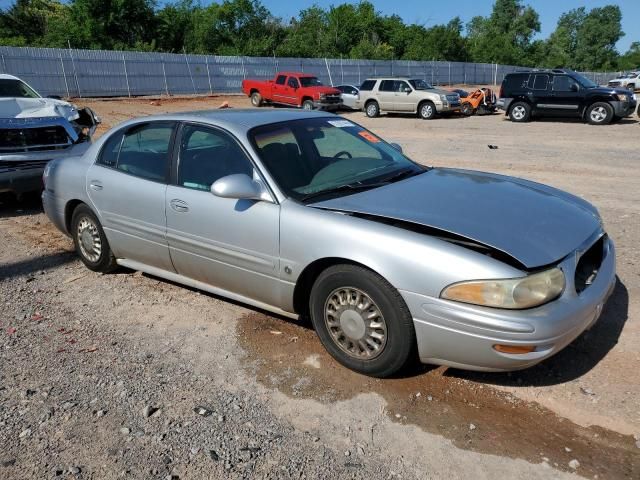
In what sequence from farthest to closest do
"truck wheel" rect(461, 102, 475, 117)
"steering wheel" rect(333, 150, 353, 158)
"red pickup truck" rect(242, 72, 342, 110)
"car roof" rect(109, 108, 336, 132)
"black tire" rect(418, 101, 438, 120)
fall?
"red pickup truck" rect(242, 72, 342, 110) → "truck wheel" rect(461, 102, 475, 117) → "black tire" rect(418, 101, 438, 120) → "steering wheel" rect(333, 150, 353, 158) → "car roof" rect(109, 108, 336, 132)

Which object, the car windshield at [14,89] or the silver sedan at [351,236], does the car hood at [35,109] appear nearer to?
the car windshield at [14,89]

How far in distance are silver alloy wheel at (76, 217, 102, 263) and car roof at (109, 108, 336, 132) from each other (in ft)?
3.62

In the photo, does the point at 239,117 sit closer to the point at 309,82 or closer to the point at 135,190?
the point at 135,190

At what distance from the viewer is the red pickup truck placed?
83.0 ft

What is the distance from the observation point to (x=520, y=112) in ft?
66.6

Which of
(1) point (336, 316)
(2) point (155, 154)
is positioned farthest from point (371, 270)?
(2) point (155, 154)

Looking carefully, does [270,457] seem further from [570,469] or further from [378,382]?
[570,469]

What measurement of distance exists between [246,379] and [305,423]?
609 mm

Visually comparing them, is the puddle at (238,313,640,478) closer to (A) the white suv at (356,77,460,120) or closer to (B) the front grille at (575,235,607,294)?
(B) the front grille at (575,235,607,294)

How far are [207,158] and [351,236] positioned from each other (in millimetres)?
1464

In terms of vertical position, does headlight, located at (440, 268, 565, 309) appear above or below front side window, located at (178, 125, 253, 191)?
below

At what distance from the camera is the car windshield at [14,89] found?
980 cm

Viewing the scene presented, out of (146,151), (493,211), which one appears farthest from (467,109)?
(493,211)

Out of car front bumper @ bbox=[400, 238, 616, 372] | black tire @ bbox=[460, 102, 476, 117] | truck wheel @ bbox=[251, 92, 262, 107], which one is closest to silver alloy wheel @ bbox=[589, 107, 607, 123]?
black tire @ bbox=[460, 102, 476, 117]
